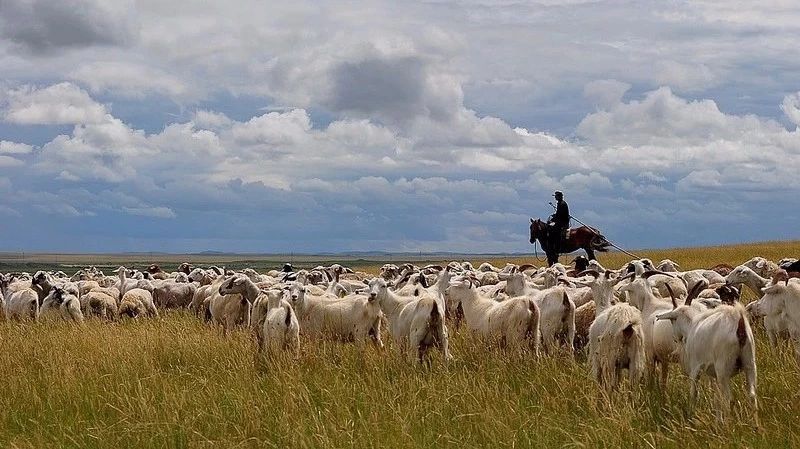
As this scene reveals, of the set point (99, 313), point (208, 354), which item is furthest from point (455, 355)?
point (99, 313)

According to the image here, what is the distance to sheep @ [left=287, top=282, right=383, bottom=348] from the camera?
14453 mm

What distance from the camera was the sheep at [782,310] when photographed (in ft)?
39.2

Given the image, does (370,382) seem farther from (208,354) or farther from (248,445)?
(208,354)

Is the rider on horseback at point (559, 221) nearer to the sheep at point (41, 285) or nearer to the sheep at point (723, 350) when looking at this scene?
the sheep at point (41, 285)

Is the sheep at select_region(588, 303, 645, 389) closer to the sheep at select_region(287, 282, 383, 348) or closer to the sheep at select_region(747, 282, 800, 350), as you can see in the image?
the sheep at select_region(747, 282, 800, 350)

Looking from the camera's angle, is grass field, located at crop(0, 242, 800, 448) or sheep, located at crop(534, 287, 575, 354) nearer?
grass field, located at crop(0, 242, 800, 448)

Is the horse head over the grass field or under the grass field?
over

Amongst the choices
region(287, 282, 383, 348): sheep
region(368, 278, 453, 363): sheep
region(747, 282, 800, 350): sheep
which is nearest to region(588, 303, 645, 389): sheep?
region(747, 282, 800, 350): sheep

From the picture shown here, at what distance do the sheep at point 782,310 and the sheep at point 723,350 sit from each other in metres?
3.12

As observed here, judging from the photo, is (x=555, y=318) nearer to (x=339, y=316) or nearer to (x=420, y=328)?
(x=420, y=328)

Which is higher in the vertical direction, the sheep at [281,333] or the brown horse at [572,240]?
the brown horse at [572,240]

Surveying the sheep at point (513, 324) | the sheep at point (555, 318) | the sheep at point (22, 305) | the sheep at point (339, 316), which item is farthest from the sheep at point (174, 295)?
the sheep at point (555, 318)

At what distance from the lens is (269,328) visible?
1325 centimetres

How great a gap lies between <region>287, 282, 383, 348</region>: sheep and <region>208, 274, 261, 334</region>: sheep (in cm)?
163
